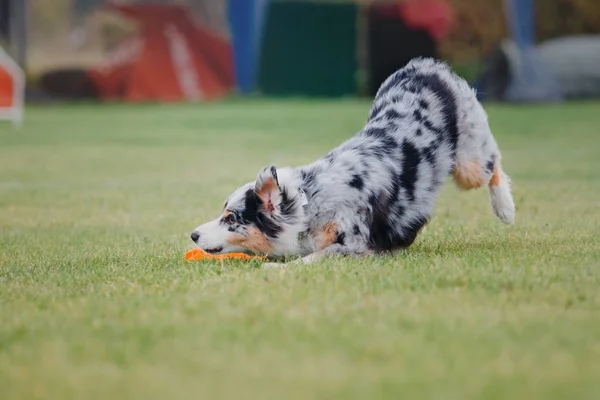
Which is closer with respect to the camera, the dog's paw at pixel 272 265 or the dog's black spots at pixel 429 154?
the dog's paw at pixel 272 265

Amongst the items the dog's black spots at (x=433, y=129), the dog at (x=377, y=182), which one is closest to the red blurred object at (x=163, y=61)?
the dog at (x=377, y=182)

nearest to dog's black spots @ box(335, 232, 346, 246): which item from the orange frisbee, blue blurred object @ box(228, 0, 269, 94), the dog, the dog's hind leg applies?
the dog

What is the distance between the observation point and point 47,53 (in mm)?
25359

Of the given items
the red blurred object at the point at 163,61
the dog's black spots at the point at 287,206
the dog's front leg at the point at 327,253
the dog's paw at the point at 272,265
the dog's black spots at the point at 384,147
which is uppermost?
the dog's black spots at the point at 384,147

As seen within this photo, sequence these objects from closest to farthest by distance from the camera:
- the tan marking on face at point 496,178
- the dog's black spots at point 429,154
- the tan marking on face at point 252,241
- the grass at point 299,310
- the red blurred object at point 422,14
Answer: the grass at point 299,310, the tan marking on face at point 252,241, the dog's black spots at point 429,154, the tan marking on face at point 496,178, the red blurred object at point 422,14

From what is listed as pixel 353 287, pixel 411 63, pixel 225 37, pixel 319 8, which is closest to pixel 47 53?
pixel 225 37

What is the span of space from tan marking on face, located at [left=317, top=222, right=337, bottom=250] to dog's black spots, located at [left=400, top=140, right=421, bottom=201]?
0.52 metres

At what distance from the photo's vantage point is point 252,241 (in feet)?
15.2

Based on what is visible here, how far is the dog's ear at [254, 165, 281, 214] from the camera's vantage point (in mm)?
4508

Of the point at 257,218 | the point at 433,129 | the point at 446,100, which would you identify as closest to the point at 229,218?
the point at 257,218

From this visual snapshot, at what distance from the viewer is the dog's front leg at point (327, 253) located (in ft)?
14.5

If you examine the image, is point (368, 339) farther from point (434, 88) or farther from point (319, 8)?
point (319, 8)

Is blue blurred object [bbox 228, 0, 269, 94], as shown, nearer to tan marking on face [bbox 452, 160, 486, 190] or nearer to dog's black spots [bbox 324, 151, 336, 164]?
tan marking on face [bbox 452, 160, 486, 190]

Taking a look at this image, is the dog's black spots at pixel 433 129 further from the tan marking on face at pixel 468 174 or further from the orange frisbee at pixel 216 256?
the orange frisbee at pixel 216 256
